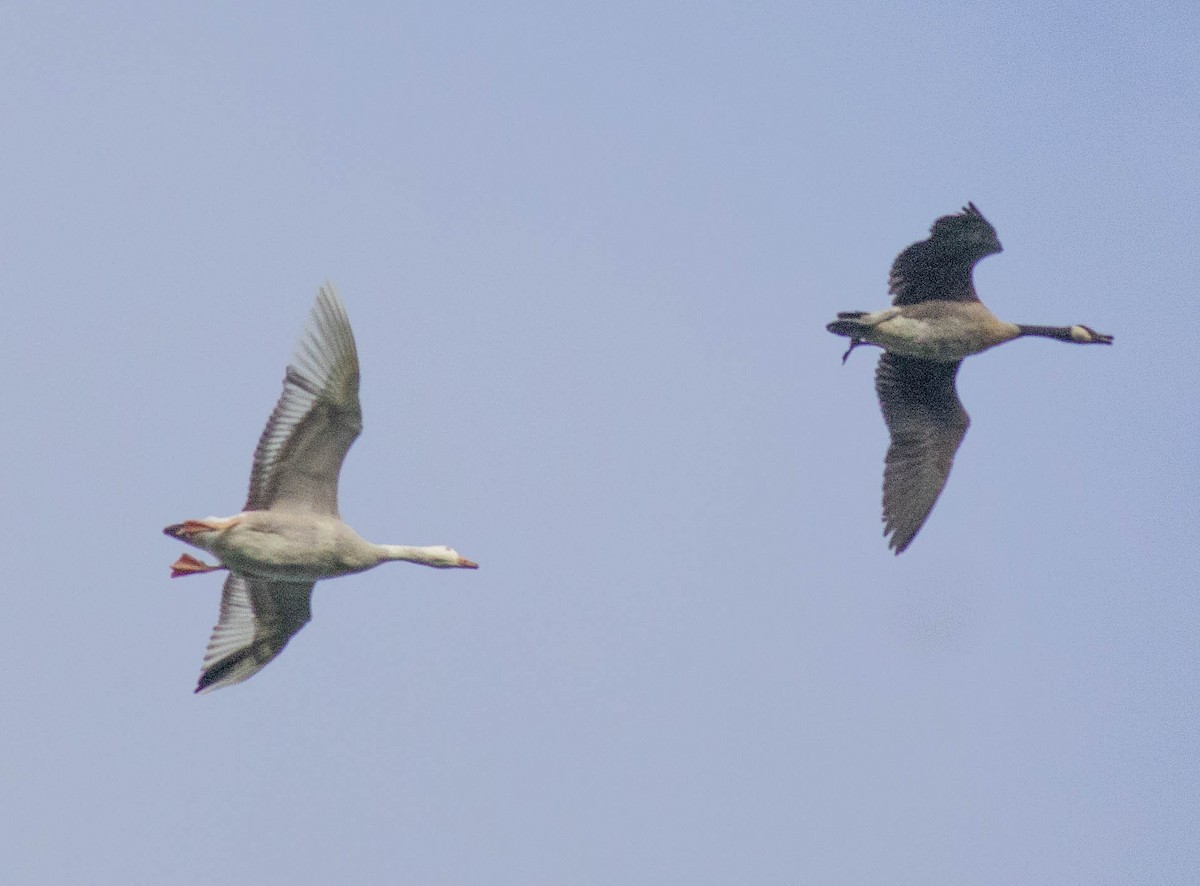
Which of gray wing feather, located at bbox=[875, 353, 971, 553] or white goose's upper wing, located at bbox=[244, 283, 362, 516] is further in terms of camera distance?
gray wing feather, located at bbox=[875, 353, 971, 553]

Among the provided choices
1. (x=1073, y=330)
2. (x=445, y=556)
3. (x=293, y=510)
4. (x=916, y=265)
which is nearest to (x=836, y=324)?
(x=916, y=265)

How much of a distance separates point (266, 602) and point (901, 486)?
8184 mm

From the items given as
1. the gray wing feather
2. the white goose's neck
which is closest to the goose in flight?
the gray wing feather

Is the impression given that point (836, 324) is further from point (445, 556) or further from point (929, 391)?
point (445, 556)

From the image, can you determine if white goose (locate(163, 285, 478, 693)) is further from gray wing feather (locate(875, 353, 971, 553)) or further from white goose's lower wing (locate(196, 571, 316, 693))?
gray wing feather (locate(875, 353, 971, 553))

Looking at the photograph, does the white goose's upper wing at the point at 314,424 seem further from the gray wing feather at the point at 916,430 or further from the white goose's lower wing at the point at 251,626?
the gray wing feather at the point at 916,430

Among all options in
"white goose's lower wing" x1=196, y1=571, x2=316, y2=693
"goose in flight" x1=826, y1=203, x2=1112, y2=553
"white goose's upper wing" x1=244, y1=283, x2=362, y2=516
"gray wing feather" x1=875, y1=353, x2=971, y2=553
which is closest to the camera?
"white goose's upper wing" x1=244, y1=283, x2=362, y2=516

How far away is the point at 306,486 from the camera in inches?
679

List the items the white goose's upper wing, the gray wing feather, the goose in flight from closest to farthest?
the white goose's upper wing → the goose in flight → the gray wing feather

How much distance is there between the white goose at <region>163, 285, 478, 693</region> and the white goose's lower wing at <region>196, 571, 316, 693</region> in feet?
2.27

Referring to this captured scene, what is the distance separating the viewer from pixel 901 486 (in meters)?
22.2

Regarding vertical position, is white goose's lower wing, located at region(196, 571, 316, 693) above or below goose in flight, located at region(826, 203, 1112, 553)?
below

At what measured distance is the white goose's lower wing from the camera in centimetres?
1842

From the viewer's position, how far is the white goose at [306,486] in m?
16.7
